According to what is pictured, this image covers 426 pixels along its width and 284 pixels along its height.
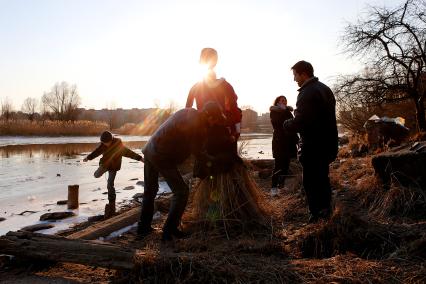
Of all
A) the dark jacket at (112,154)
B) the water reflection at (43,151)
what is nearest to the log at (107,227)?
the dark jacket at (112,154)

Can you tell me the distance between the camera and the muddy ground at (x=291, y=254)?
10.2ft

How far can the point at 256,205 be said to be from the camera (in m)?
5.27

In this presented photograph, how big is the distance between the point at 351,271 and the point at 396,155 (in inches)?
116

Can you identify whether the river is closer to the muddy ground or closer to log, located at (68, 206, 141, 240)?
log, located at (68, 206, 141, 240)

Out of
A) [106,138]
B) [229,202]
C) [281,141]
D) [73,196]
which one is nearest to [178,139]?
[229,202]

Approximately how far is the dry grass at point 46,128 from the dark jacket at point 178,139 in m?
38.7

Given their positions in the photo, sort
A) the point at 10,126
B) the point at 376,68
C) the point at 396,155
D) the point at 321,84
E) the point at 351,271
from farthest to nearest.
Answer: the point at 10,126
the point at 376,68
the point at 396,155
the point at 321,84
the point at 351,271

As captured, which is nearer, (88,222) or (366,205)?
(366,205)

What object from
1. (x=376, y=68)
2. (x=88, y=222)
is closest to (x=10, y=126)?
(x=376, y=68)

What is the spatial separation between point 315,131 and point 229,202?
1376 millimetres

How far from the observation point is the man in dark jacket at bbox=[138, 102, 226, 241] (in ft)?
14.3

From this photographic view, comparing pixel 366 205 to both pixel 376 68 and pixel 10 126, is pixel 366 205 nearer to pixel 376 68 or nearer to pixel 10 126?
pixel 376 68

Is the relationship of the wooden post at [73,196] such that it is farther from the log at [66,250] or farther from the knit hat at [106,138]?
the log at [66,250]

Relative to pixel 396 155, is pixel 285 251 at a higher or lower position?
lower
